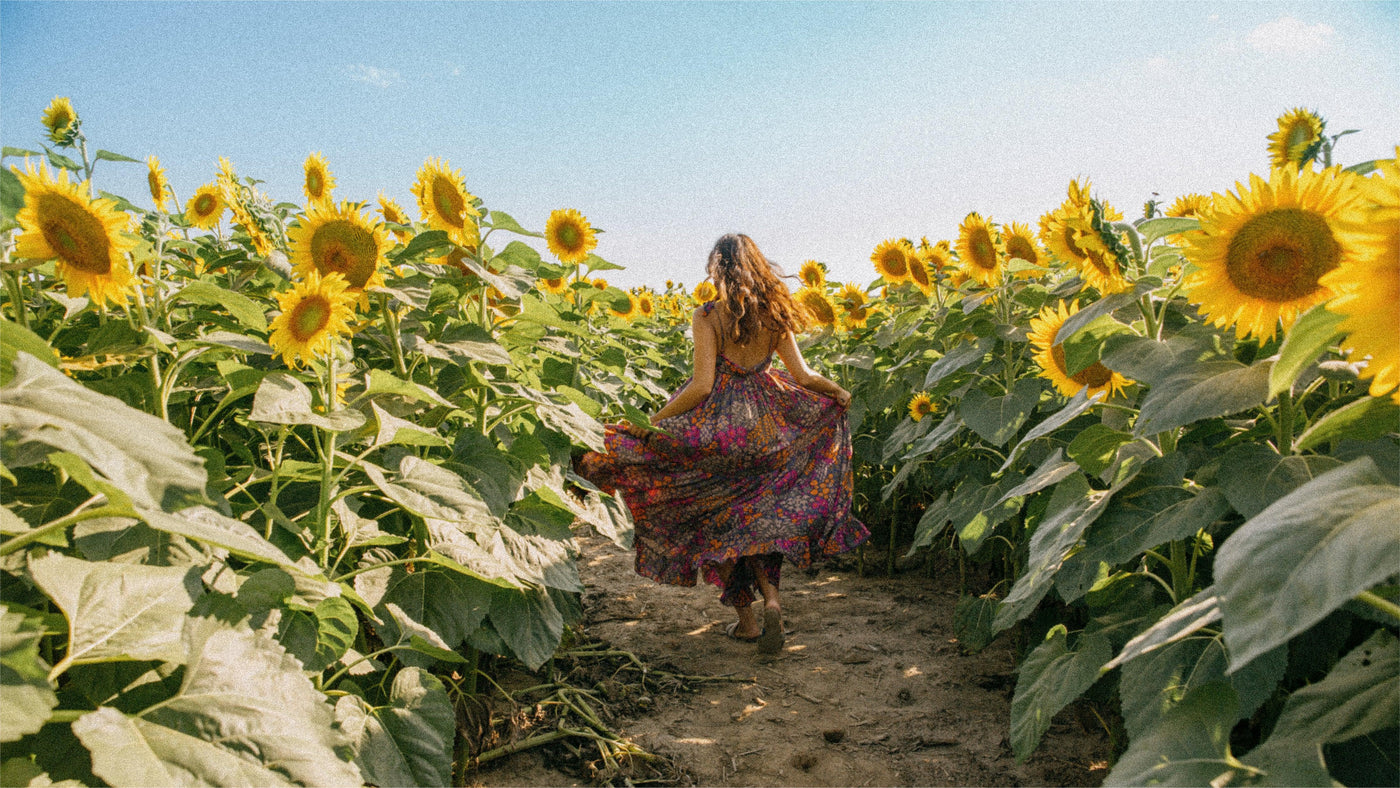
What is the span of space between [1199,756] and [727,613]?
9.86 ft

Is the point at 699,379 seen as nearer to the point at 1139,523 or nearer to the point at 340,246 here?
the point at 340,246

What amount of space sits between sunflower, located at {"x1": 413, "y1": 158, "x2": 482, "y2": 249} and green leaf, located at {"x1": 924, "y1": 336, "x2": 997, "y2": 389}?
1628mm

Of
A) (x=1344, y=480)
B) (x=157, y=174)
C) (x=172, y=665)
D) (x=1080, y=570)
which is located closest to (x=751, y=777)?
(x=1080, y=570)

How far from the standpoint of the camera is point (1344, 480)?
2.84 feet

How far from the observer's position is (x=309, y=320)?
5.24 feet

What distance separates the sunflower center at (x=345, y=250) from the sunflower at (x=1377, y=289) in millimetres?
1790

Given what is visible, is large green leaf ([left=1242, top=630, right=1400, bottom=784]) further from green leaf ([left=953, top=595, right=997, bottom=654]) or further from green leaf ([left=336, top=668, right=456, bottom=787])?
green leaf ([left=953, top=595, right=997, bottom=654])

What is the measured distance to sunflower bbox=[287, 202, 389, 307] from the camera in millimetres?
1852

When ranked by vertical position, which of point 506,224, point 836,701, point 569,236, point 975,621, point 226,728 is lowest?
point 836,701

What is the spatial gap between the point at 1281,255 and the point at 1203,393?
269 mm

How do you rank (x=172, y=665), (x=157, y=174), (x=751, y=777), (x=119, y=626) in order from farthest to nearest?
(x=157, y=174) → (x=751, y=777) → (x=172, y=665) → (x=119, y=626)

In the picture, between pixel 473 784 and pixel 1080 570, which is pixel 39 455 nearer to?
pixel 473 784

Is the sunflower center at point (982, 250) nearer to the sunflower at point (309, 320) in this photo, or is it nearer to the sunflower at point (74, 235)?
the sunflower at point (309, 320)

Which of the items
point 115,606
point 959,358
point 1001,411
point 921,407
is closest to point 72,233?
point 115,606
